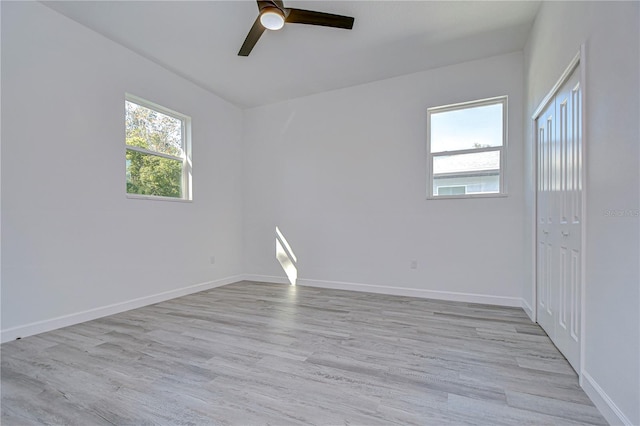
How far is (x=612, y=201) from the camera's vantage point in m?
1.50

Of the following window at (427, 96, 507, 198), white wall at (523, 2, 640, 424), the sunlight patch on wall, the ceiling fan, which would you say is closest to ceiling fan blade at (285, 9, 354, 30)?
the ceiling fan

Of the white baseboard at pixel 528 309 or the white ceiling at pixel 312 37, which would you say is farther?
the white baseboard at pixel 528 309

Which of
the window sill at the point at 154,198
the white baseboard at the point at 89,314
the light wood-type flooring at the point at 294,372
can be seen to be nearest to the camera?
the light wood-type flooring at the point at 294,372

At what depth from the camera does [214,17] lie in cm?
289

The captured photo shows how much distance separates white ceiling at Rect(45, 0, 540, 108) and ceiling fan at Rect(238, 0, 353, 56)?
292 mm

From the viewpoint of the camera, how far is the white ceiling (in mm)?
2758

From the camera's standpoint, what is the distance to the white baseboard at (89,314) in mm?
2543

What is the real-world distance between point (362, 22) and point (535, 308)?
3.32 meters

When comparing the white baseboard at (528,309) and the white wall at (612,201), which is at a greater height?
the white wall at (612,201)

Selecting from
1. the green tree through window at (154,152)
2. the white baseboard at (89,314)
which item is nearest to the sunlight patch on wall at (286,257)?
the white baseboard at (89,314)

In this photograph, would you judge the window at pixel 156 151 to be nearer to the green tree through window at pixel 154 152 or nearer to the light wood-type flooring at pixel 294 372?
the green tree through window at pixel 154 152

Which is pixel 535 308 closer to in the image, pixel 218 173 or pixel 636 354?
pixel 636 354

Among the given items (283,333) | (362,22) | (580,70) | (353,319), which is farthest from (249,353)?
(362,22)

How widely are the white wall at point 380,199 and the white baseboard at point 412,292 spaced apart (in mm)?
14
